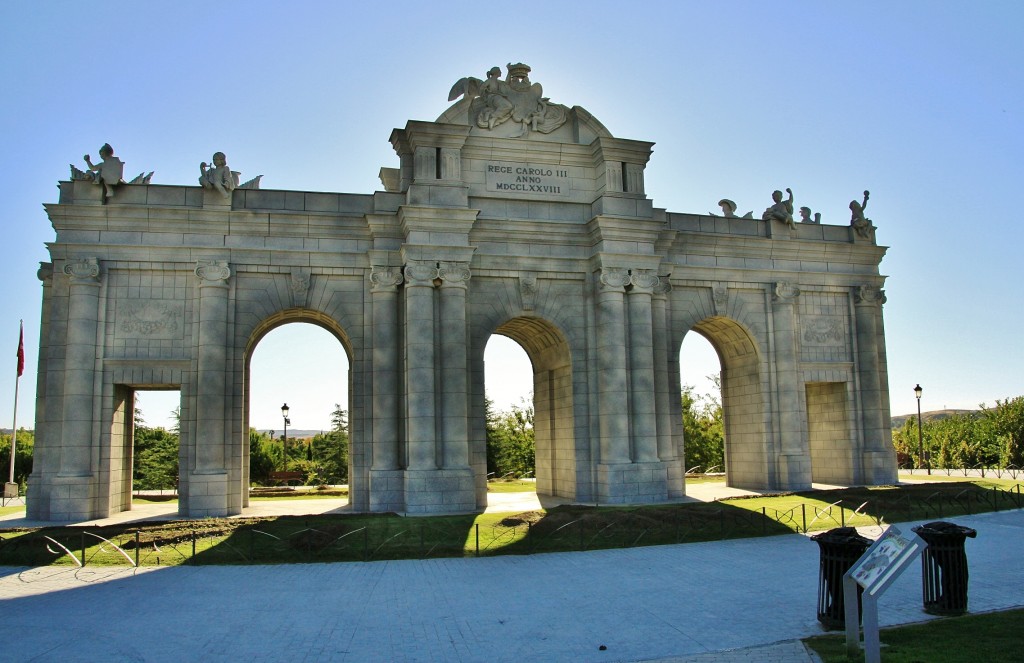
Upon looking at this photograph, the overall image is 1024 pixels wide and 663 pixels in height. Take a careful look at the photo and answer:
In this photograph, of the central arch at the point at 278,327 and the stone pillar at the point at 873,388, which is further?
the stone pillar at the point at 873,388

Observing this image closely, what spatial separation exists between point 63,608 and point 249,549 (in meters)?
→ 5.17

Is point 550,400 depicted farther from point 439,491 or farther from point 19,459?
point 19,459

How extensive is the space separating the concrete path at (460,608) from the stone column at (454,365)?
320 inches

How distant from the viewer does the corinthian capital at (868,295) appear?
32875 millimetres

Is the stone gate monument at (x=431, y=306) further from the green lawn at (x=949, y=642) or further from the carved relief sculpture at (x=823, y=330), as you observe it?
the green lawn at (x=949, y=642)

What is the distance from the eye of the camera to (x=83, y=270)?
25.5 metres

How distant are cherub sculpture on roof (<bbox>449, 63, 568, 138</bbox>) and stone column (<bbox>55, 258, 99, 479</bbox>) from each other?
13679mm

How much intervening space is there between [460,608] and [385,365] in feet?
47.3

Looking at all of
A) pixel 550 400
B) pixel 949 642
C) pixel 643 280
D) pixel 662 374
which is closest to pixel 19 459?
pixel 550 400

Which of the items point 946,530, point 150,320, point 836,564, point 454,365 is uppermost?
point 150,320

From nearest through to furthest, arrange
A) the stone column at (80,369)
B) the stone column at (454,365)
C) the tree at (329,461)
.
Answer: the stone column at (80,369) < the stone column at (454,365) < the tree at (329,461)

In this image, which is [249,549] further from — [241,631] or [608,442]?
[608,442]

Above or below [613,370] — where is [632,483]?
below

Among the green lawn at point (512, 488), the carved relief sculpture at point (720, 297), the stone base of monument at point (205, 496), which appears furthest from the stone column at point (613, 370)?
the stone base of monument at point (205, 496)
